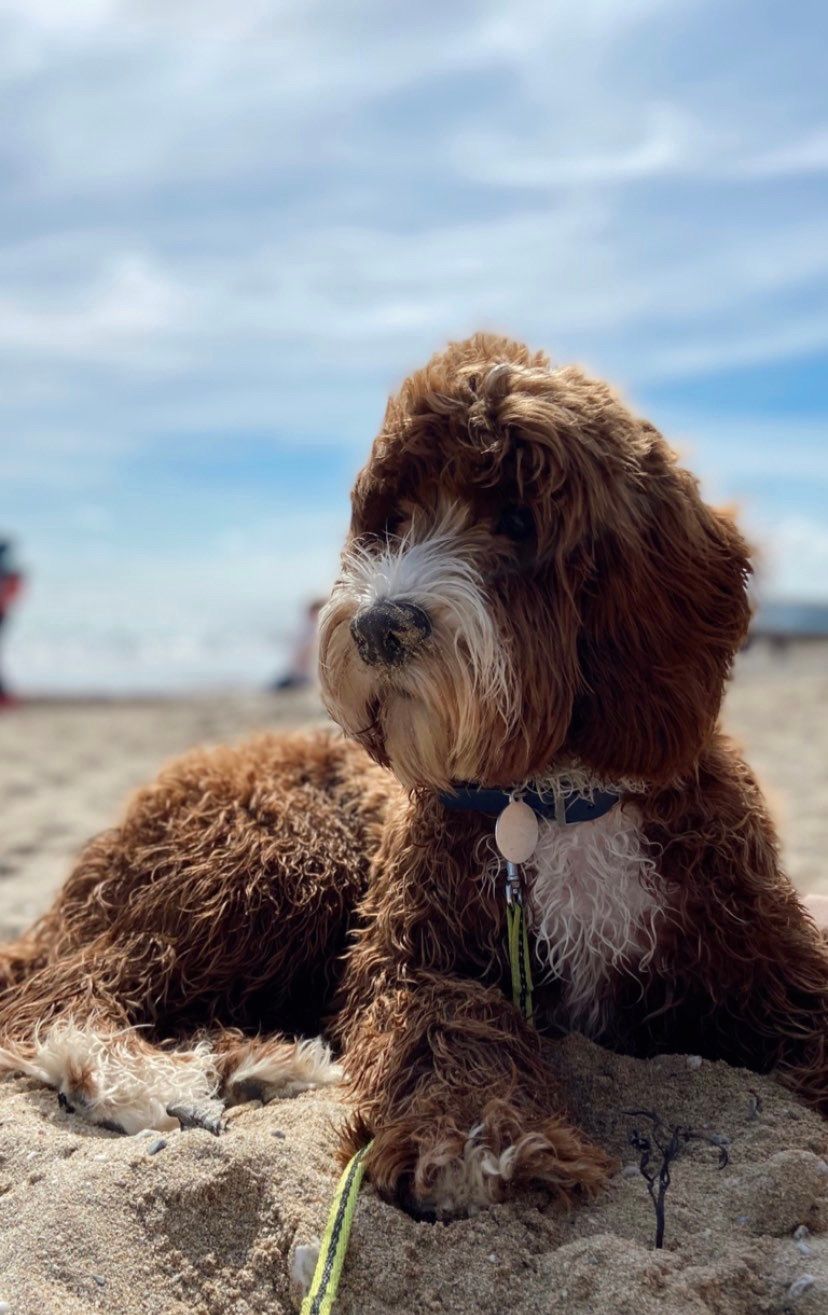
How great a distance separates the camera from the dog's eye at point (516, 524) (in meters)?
2.84

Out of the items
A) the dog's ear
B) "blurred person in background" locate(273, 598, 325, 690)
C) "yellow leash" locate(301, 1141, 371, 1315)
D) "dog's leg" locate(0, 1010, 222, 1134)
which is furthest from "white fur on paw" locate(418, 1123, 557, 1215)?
"blurred person in background" locate(273, 598, 325, 690)

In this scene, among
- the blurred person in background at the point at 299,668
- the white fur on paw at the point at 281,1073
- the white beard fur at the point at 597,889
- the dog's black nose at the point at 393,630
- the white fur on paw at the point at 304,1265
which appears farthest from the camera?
the blurred person in background at the point at 299,668

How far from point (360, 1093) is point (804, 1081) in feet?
3.41

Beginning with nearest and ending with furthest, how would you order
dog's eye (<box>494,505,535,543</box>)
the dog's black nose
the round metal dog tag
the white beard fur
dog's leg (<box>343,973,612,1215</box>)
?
dog's leg (<box>343,973,612,1215</box>), the dog's black nose, dog's eye (<box>494,505,535,543</box>), the round metal dog tag, the white beard fur

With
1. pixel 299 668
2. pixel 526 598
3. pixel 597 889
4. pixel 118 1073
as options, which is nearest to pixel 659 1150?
pixel 597 889

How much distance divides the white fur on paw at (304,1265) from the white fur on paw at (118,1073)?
71cm

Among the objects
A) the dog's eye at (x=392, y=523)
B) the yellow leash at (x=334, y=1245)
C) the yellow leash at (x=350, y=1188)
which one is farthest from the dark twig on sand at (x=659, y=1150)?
the dog's eye at (x=392, y=523)

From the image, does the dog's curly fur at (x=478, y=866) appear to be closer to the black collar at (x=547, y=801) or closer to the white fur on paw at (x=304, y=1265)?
the black collar at (x=547, y=801)

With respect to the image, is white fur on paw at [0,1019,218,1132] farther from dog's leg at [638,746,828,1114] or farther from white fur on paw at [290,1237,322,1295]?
dog's leg at [638,746,828,1114]

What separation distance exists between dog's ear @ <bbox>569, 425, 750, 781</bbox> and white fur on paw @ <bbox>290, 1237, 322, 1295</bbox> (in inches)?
45.7

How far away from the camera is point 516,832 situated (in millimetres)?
2988

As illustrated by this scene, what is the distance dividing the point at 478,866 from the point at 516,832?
18 centimetres

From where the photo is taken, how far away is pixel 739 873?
3.13m

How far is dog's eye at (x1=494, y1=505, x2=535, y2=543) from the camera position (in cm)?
284
